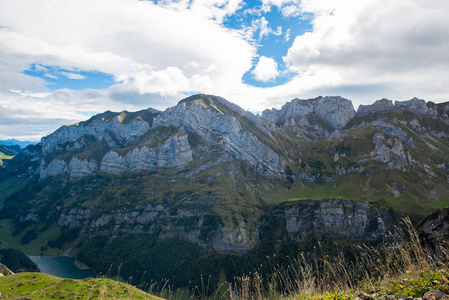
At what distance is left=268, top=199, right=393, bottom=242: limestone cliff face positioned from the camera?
166000mm

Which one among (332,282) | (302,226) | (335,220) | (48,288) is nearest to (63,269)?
(48,288)

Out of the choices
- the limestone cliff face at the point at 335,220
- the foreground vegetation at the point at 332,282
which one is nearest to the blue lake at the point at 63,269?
the foreground vegetation at the point at 332,282

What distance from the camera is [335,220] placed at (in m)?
174

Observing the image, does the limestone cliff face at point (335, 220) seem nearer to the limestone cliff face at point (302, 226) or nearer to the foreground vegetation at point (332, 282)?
the limestone cliff face at point (302, 226)

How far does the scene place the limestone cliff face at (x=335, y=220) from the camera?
166 meters

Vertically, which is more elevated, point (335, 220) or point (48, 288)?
point (48, 288)

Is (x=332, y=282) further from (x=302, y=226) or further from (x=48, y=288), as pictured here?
(x=302, y=226)

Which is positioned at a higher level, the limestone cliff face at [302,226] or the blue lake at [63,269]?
the limestone cliff face at [302,226]

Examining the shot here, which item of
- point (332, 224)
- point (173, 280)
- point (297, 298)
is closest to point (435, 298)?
point (297, 298)

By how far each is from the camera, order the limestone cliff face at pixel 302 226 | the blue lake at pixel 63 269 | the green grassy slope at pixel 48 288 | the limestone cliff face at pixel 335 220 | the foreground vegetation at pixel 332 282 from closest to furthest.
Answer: the foreground vegetation at pixel 332 282 → the green grassy slope at pixel 48 288 → the limestone cliff face at pixel 335 220 → the limestone cliff face at pixel 302 226 → the blue lake at pixel 63 269

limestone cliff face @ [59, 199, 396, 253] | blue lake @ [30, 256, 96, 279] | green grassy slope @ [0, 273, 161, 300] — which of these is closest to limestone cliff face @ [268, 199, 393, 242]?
limestone cliff face @ [59, 199, 396, 253]

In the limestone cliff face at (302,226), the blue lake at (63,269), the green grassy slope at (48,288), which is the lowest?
the blue lake at (63,269)

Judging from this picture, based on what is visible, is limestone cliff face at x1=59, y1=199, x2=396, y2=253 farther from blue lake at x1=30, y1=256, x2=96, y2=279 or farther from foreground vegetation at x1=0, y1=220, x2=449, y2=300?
blue lake at x1=30, y1=256, x2=96, y2=279

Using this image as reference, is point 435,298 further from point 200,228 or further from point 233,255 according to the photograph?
point 200,228
